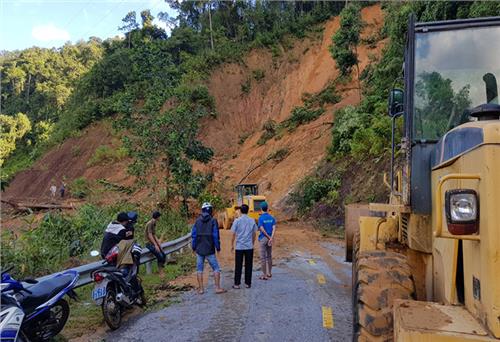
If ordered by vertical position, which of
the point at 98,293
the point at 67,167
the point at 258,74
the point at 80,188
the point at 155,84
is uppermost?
the point at 258,74

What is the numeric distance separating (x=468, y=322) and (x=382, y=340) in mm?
1171

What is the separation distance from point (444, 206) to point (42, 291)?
15.2ft

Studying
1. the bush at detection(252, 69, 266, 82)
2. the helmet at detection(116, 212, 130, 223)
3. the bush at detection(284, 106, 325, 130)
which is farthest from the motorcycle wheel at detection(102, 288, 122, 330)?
the bush at detection(252, 69, 266, 82)

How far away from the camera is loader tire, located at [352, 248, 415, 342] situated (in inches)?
158

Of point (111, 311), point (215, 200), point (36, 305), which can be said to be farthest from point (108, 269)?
point (215, 200)

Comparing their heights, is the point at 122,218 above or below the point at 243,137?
below

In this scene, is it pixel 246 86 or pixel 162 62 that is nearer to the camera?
pixel 162 62

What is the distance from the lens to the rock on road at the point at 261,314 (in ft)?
20.8

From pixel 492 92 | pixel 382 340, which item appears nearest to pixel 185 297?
pixel 382 340

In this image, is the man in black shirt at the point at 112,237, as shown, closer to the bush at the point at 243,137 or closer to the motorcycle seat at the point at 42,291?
the motorcycle seat at the point at 42,291

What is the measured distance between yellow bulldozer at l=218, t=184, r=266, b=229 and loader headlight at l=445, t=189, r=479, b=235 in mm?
18262

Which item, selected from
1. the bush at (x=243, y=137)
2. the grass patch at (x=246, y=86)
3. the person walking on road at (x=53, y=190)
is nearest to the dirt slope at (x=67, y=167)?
the person walking on road at (x=53, y=190)

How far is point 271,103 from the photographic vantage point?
47.6 meters

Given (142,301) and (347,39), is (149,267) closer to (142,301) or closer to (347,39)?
(142,301)
